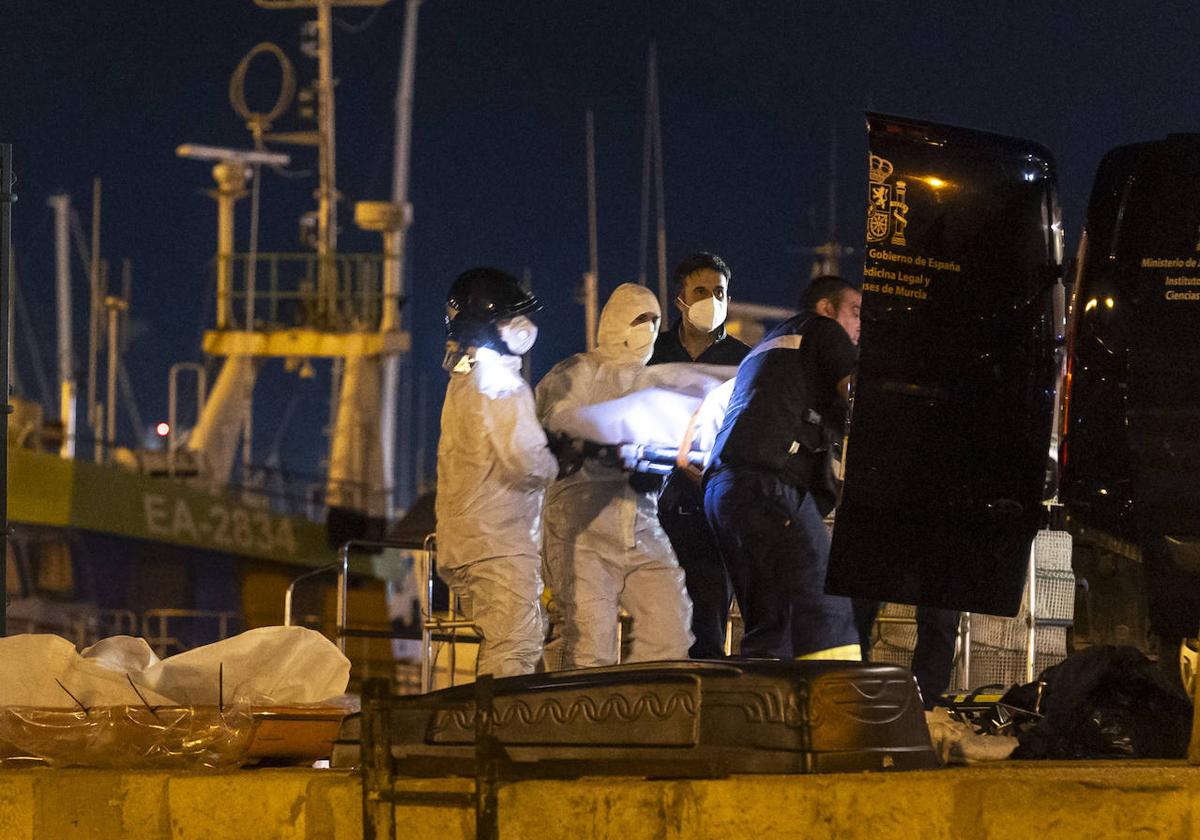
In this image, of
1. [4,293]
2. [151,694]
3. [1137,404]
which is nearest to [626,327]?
[1137,404]

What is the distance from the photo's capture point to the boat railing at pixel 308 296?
2828cm

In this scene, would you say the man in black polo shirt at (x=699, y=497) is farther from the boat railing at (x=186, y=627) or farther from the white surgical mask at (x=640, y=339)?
the boat railing at (x=186, y=627)

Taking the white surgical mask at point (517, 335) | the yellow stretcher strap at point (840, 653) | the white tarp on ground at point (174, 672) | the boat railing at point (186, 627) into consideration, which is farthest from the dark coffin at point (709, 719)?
the boat railing at point (186, 627)

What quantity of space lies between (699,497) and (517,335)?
1283 millimetres

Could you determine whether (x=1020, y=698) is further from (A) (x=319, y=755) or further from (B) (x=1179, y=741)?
(A) (x=319, y=755)

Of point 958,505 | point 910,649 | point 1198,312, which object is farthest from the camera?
point 910,649

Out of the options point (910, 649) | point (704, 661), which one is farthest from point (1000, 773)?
point (910, 649)

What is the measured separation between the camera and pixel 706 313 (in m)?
7.77

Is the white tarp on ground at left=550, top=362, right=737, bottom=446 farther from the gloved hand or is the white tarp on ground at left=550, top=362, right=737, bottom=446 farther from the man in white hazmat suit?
the man in white hazmat suit

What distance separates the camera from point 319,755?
546cm

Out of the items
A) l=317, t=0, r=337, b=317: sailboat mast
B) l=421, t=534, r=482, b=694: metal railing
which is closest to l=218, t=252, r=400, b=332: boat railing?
l=317, t=0, r=337, b=317: sailboat mast

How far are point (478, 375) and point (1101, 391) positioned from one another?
2.19 meters

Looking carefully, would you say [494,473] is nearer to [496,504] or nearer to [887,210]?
[496,504]

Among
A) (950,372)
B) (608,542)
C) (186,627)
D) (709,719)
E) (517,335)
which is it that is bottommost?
(186,627)
